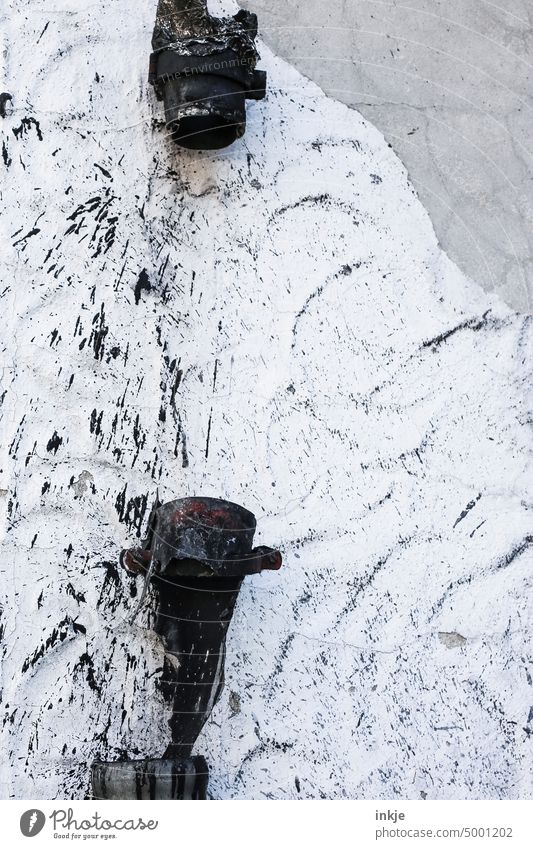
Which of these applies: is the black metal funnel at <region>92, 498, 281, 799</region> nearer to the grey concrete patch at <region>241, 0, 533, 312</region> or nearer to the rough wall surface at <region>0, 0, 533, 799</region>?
the rough wall surface at <region>0, 0, 533, 799</region>

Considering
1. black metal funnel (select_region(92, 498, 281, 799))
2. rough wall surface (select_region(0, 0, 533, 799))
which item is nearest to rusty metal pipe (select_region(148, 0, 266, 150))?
rough wall surface (select_region(0, 0, 533, 799))

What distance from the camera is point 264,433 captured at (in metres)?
1.59

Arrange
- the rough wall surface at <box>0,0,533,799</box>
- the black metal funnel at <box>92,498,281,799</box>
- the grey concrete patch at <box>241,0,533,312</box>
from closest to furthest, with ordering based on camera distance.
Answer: the black metal funnel at <box>92,498,281,799</box> → the rough wall surface at <box>0,0,533,799</box> → the grey concrete patch at <box>241,0,533,312</box>

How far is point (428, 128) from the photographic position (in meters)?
1.77

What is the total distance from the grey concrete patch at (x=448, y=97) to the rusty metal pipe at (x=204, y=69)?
18cm

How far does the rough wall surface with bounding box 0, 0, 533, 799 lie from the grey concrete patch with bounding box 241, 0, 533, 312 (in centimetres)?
4

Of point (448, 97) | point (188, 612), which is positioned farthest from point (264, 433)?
point (448, 97)

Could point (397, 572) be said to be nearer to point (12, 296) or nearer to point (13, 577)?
point (13, 577)

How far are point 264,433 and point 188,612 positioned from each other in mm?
294

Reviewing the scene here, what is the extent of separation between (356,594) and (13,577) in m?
0.48

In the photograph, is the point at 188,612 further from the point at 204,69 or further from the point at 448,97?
the point at 448,97

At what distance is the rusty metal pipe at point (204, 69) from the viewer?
155 cm

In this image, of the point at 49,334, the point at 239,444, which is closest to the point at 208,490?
the point at 239,444

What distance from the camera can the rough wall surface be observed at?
58.5 inches
